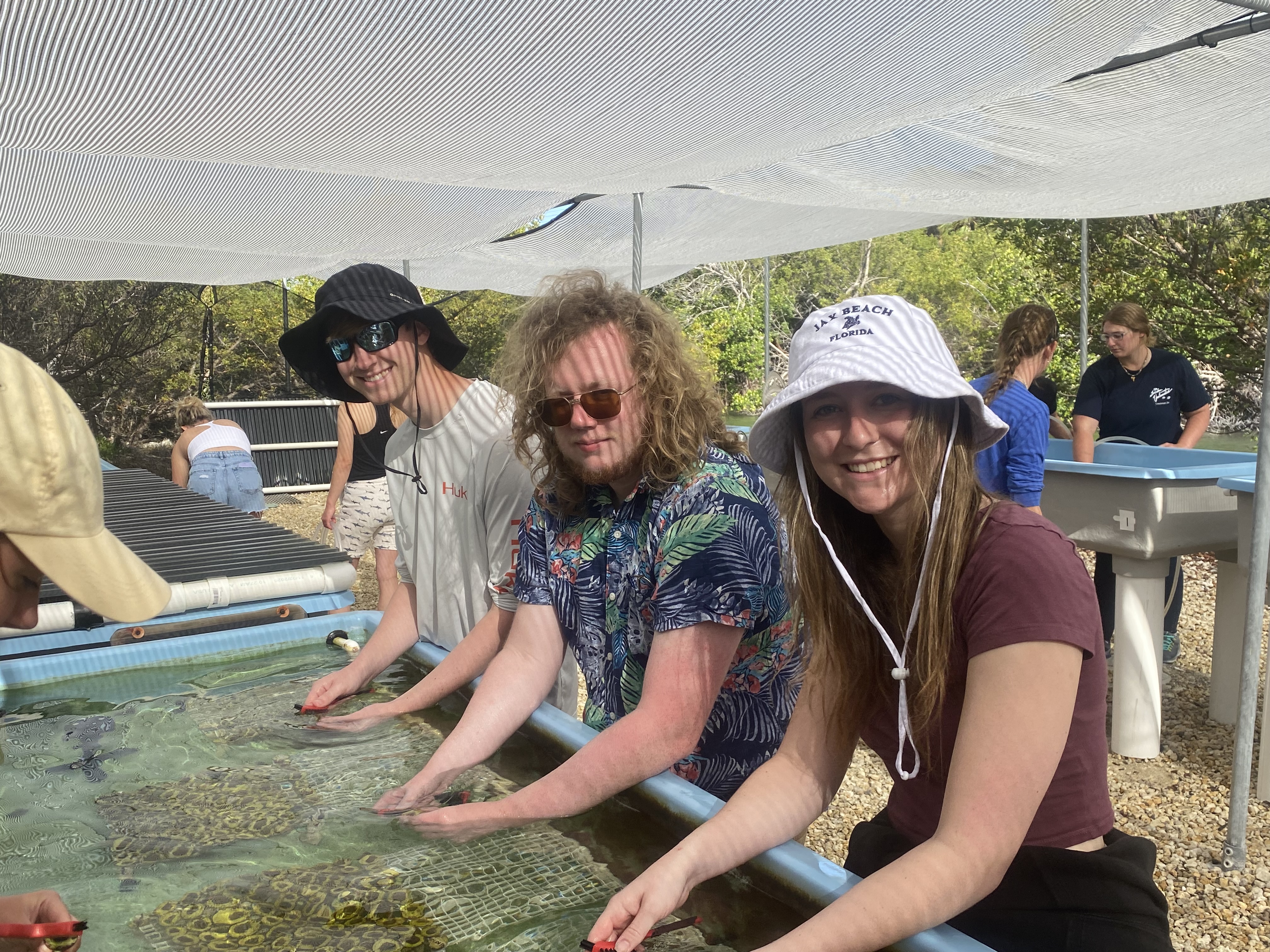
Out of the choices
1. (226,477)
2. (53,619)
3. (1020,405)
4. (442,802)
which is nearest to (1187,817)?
(1020,405)

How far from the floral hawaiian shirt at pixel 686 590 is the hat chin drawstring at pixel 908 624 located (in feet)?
1.00

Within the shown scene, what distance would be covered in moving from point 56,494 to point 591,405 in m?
1.06

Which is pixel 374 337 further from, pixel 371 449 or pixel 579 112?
pixel 371 449

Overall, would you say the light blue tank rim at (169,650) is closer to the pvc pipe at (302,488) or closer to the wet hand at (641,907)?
the wet hand at (641,907)

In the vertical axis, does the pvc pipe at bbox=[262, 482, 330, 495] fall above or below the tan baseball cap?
below

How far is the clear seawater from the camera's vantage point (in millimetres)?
1551

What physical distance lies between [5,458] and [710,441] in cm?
131

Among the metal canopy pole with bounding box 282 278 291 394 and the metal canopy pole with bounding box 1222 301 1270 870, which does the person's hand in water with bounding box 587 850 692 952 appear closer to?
the metal canopy pole with bounding box 1222 301 1270 870

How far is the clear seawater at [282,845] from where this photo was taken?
1551 millimetres

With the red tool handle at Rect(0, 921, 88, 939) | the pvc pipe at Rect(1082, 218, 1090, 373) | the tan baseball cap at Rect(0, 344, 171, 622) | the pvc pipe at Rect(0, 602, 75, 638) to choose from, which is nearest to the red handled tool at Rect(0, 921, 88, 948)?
the red tool handle at Rect(0, 921, 88, 939)

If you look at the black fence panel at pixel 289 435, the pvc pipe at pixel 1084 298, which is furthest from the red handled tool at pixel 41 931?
the black fence panel at pixel 289 435

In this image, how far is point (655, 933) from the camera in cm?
147

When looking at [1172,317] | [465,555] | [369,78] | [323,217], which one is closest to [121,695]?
[465,555]

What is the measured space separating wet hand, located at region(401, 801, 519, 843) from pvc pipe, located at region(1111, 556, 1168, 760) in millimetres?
3340
